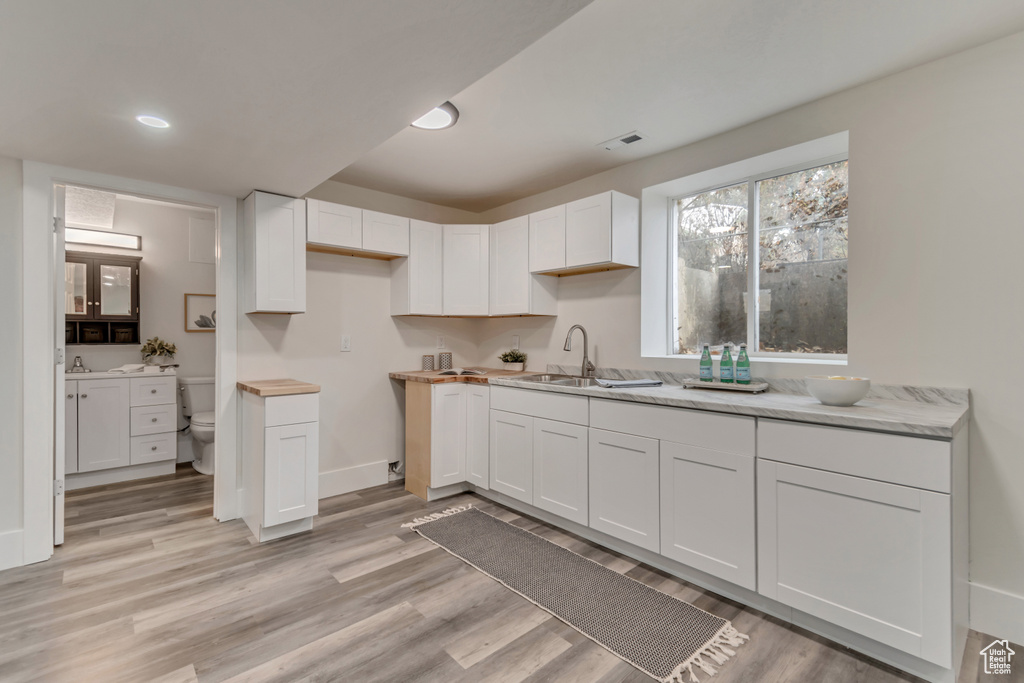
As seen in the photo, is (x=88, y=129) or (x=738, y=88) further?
(x=738, y=88)

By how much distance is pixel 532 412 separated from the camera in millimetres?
3037

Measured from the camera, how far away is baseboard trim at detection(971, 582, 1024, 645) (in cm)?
186

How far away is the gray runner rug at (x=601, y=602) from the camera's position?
1.75 m

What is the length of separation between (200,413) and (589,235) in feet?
12.6

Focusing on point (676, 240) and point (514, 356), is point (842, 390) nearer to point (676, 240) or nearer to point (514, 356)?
point (676, 240)

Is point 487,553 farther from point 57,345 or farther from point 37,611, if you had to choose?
point 57,345

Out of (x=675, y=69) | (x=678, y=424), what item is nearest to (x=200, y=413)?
(x=678, y=424)

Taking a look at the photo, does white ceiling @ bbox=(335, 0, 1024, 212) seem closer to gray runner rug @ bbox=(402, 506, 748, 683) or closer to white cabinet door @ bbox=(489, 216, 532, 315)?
white cabinet door @ bbox=(489, 216, 532, 315)

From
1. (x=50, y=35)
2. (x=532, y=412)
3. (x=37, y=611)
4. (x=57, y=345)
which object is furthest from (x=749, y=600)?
(x=57, y=345)

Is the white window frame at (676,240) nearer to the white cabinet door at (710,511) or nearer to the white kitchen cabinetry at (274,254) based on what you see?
the white cabinet door at (710,511)

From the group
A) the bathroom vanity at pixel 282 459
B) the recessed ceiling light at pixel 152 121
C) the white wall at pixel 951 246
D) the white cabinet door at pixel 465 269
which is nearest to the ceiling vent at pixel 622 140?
the white wall at pixel 951 246

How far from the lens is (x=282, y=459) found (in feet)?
9.02

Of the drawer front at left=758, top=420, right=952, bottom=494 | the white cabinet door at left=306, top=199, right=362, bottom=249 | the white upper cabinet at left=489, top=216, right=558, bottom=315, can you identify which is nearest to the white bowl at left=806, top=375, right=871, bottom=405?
the drawer front at left=758, top=420, right=952, bottom=494

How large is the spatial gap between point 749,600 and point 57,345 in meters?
3.85
